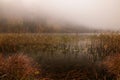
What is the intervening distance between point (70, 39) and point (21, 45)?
7198 millimetres

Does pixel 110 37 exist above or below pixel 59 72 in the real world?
above

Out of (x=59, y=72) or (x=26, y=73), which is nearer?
(x=26, y=73)

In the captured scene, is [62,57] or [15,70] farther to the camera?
[62,57]

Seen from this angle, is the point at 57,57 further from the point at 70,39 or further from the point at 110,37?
the point at 70,39

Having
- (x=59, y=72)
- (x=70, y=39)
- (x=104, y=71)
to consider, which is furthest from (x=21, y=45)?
(x=104, y=71)

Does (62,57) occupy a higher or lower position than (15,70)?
lower

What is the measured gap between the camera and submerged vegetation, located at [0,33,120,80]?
469 inches

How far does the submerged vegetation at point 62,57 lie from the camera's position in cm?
1191

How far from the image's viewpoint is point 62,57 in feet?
64.9

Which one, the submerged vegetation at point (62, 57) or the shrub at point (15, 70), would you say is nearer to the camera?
the shrub at point (15, 70)

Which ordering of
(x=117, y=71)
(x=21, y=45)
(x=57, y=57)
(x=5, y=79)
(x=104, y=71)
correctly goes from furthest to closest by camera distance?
1. (x=21, y=45)
2. (x=57, y=57)
3. (x=104, y=71)
4. (x=117, y=71)
5. (x=5, y=79)

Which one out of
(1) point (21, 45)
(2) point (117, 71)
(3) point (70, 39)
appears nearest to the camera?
(2) point (117, 71)

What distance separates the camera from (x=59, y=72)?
14438mm

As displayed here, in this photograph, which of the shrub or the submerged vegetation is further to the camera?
the submerged vegetation
